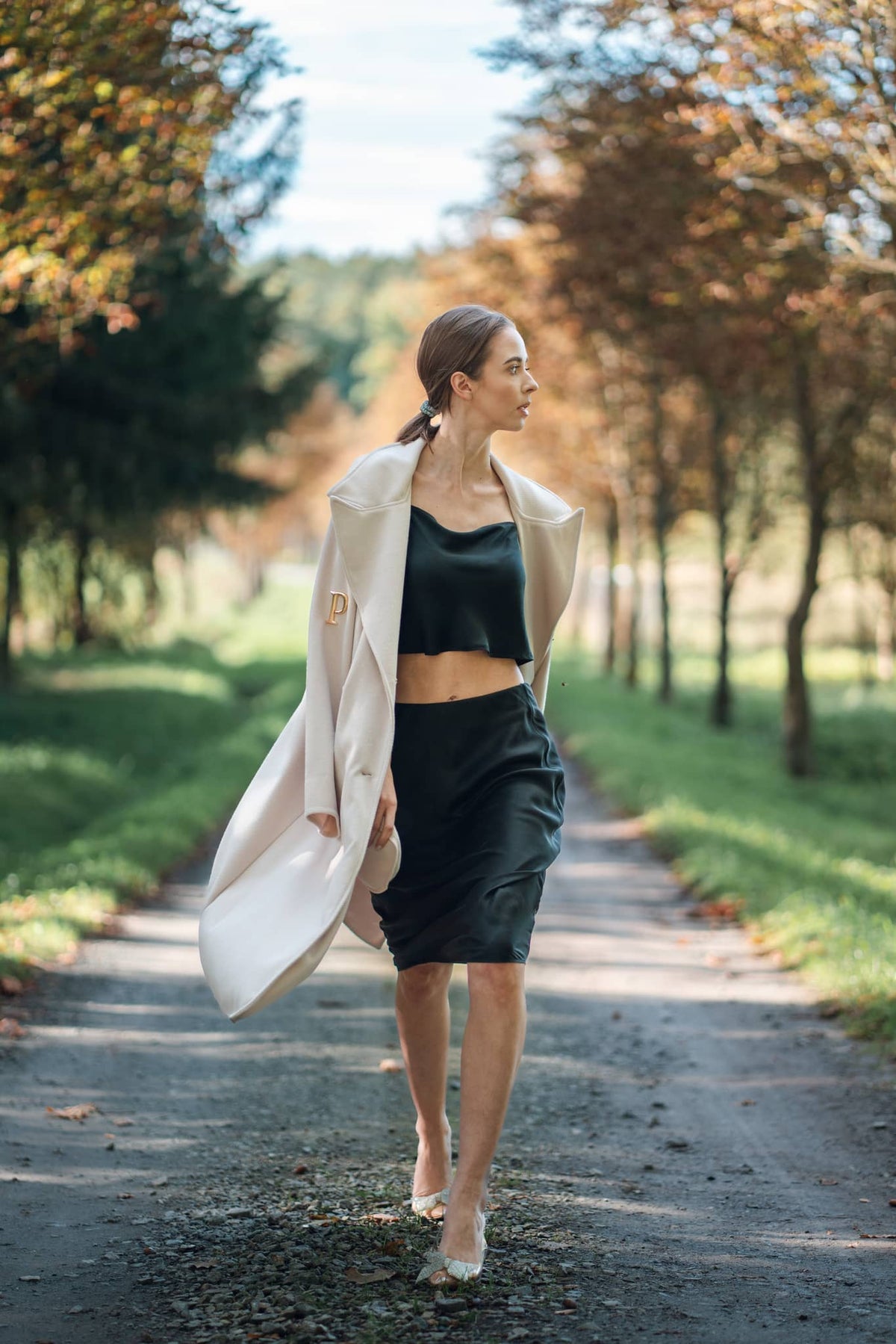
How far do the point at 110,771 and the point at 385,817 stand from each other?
13.0m

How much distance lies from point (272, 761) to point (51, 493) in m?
16.2

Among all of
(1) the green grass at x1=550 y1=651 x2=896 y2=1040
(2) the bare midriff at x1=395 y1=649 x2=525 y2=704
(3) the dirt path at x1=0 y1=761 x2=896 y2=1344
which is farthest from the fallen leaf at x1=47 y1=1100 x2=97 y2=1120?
(1) the green grass at x1=550 y1=651 x2=896 y2=1040

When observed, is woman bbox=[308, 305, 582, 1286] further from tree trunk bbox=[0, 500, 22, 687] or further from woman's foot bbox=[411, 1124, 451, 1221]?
tree trunk bbox=[0, 500, 22, 687]

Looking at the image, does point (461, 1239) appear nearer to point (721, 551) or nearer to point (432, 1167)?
point (432, 1167)

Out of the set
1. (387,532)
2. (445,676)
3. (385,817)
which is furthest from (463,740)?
(387,532)

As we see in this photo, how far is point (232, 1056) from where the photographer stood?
5977mm

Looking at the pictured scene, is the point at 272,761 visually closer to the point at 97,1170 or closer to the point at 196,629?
the point at 97,1170

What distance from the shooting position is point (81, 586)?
28203 mm

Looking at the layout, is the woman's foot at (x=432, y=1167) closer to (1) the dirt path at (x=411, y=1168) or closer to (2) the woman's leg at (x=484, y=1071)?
(1) the dirt path at (x=411, y=1168)

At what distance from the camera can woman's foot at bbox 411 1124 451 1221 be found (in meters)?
4.09

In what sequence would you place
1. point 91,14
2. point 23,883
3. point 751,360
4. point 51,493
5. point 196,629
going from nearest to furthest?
point 91,14, point 23,883, point 751,360, point 51,493, point 196,629

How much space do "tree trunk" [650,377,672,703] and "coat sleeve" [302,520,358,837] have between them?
808 inches

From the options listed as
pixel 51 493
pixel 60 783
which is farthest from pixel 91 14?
pixel 51 493

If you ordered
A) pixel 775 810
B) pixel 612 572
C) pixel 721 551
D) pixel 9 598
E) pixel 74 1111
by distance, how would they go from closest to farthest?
pixel 74 1111 < pixel 775 810 < pixel 9 598 < pixel 721 551 < pixel 612 572
